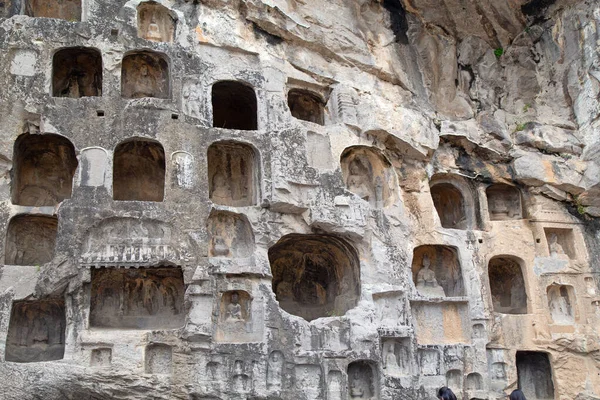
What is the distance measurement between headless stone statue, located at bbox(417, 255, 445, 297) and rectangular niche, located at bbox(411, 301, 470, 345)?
53cm

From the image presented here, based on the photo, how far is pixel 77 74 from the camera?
17531 millimetres

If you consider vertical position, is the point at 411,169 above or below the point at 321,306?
above

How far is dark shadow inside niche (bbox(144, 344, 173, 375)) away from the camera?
14078 mm

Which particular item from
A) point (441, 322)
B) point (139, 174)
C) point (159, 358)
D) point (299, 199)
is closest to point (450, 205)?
point (441, 322)

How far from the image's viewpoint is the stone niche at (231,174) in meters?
17.0

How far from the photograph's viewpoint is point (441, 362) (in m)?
16.3

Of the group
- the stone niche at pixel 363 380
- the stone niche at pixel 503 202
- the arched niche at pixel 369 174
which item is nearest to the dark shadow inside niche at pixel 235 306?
the stone niche at pixel 363 380

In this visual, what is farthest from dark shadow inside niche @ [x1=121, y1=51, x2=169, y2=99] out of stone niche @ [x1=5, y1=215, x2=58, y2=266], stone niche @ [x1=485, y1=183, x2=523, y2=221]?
stone niche @ [x1=485, y1=183, x2=523, y2=221]

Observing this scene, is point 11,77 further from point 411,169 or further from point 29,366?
point 411,169

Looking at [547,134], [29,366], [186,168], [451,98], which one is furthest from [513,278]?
[29,366]

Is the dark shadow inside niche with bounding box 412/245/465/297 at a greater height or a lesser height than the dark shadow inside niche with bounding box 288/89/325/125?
lesser

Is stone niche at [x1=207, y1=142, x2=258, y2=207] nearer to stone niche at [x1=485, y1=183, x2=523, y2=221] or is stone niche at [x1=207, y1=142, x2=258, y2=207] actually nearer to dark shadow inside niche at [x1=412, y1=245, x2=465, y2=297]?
dark shadow inside niche at [x1=412, y1=245, x2=465, y2=297]

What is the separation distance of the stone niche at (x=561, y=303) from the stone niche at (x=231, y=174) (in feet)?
28.6

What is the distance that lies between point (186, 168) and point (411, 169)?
6353 millimetres
